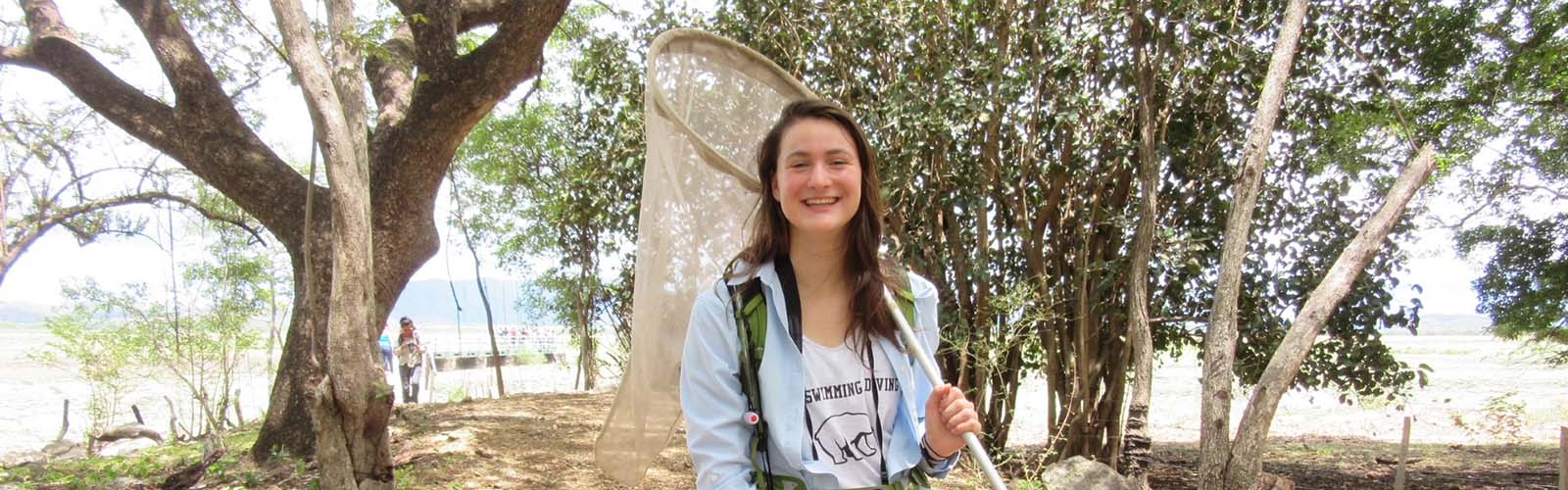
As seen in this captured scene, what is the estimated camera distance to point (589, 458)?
5.54 m

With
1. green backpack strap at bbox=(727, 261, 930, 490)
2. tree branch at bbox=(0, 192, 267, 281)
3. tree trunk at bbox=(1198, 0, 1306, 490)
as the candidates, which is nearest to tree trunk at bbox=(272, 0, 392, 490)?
green backpack strap at bbox=(727, 261, 930, 490)

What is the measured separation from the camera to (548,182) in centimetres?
993

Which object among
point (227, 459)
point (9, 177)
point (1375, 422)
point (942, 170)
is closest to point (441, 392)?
point (9, 177)

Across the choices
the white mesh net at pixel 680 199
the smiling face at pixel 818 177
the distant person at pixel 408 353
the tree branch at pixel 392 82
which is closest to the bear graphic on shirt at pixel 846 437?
the smiling face at pixel 818 177

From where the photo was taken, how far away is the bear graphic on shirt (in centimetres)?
127

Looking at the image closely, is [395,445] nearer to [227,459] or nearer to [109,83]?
Answer: [227,459]

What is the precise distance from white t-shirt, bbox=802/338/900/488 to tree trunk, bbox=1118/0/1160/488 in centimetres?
381

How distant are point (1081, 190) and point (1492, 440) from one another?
6220mm

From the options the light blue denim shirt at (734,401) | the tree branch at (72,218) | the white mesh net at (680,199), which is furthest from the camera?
the tree branch at (72,218)

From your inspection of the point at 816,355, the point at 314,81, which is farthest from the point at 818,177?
the point at 314,81

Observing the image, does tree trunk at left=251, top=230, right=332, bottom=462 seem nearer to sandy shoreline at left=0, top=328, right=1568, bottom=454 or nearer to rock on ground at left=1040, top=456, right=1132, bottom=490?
sandy shoreline at left=0, top=328, right=1568, bottom=454

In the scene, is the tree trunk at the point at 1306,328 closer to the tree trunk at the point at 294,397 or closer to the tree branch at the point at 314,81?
the tree branch at the point at 314,81

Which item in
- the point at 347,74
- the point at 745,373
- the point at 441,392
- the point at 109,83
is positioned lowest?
the point at 441,392

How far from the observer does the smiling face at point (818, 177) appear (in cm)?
132
